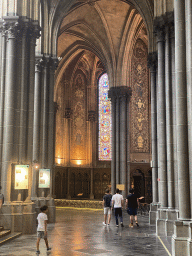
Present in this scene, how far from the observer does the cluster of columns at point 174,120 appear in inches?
359

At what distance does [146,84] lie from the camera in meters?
33.7

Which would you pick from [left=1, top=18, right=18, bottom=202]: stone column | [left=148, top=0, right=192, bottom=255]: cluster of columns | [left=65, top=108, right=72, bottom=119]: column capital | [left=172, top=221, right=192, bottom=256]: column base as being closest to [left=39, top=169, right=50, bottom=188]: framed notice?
[left=1, top=18, right=18, bottom=202]: stone column

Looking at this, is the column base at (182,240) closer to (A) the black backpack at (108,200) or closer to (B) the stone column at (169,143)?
(B) the stone column at (169,143)

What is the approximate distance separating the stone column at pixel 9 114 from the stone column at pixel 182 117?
712 cm

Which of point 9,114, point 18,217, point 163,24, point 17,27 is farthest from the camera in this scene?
point 163,24

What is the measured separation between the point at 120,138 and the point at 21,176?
14.5 metres

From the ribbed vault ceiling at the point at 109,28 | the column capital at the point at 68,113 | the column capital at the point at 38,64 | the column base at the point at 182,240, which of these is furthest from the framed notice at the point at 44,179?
the column capital at the point at 68,113

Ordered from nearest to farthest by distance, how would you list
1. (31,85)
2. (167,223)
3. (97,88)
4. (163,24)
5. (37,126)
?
(167,223) < (31,85) < (163,24) < (37,126) < (97,88)

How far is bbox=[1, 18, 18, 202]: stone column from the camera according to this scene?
546 inches

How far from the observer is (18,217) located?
1362 centimetres

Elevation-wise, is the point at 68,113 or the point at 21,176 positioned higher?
the point at 68,113

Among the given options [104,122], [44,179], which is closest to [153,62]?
[44,179]

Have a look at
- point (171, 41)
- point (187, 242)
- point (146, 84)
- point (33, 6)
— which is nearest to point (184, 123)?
point (187, 242)

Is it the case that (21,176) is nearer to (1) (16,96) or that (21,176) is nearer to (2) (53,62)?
(1) (16,96)
